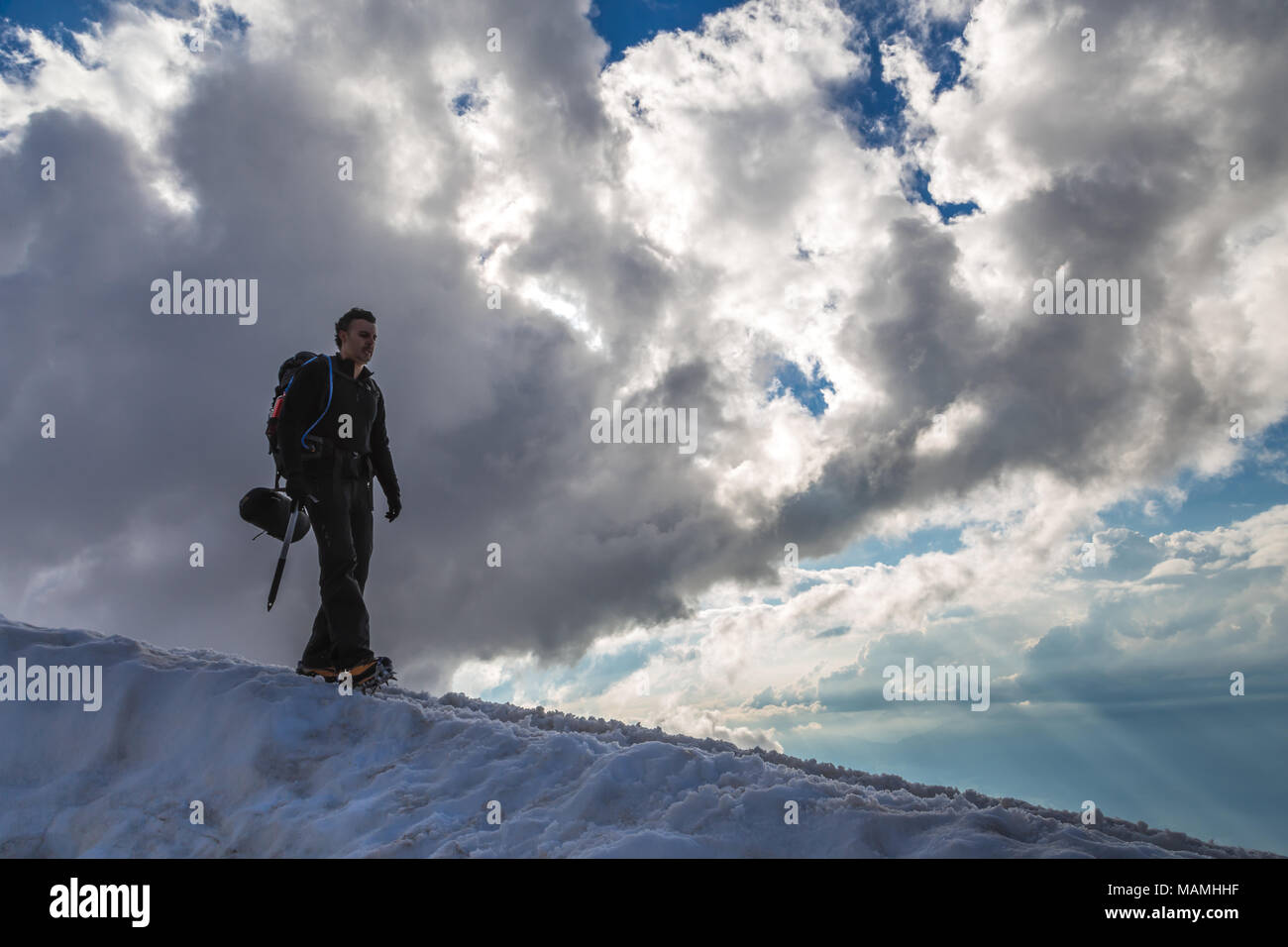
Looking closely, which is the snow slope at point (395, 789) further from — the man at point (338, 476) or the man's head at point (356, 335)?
the man's head at point (356, 335)

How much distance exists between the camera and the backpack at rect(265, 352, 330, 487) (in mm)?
7629

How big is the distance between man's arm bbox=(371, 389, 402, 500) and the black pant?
2.76 ft

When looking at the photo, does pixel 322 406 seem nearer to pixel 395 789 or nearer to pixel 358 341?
pixel 358 341

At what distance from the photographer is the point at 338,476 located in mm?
7672

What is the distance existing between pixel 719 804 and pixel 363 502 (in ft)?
17.4

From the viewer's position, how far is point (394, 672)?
25.8ft

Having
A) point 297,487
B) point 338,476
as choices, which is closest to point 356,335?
point 338,476

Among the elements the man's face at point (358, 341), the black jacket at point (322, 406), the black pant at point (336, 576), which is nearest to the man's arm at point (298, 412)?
A: the black jacket at point (322, 406)

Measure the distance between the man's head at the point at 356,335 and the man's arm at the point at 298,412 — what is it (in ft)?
1.19

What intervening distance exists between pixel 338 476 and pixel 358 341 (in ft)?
4.84
